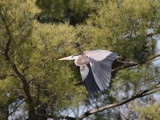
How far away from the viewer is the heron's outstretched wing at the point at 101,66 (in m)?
1.37

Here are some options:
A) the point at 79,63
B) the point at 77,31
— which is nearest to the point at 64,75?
the point at 79,63

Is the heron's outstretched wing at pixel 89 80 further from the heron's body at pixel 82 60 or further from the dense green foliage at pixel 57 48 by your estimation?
the dense green foliage at pixel 57 48

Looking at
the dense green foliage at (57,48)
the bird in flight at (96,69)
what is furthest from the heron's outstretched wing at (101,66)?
the dense green foliage at (57,48)

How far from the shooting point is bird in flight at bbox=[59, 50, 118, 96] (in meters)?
1.36

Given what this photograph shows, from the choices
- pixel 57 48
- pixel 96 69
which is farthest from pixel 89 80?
pixel 57 48

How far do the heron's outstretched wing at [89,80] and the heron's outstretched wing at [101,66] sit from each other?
0.02m

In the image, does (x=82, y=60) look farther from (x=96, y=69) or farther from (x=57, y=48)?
(x=57, y=48)

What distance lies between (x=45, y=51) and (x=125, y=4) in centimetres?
63

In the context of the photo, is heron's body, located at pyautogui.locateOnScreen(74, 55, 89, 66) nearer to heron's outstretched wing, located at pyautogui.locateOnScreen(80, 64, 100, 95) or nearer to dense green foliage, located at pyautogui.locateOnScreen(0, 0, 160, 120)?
heron's outstretched wing, located at pyautogui.locateOnScreen(80, 64, 100, 95)

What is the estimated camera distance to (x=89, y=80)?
4.66 ft

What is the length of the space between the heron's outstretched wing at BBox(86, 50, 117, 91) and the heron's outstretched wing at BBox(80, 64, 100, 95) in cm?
2

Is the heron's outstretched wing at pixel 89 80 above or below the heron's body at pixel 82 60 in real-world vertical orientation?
below

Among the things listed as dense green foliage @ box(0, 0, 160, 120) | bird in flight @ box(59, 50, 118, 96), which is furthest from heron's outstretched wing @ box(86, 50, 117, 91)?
dense green foliage @ box(0, 0, 160, 120)

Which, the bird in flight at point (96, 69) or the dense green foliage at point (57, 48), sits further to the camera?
the dense green foliage at point (57, 48)
